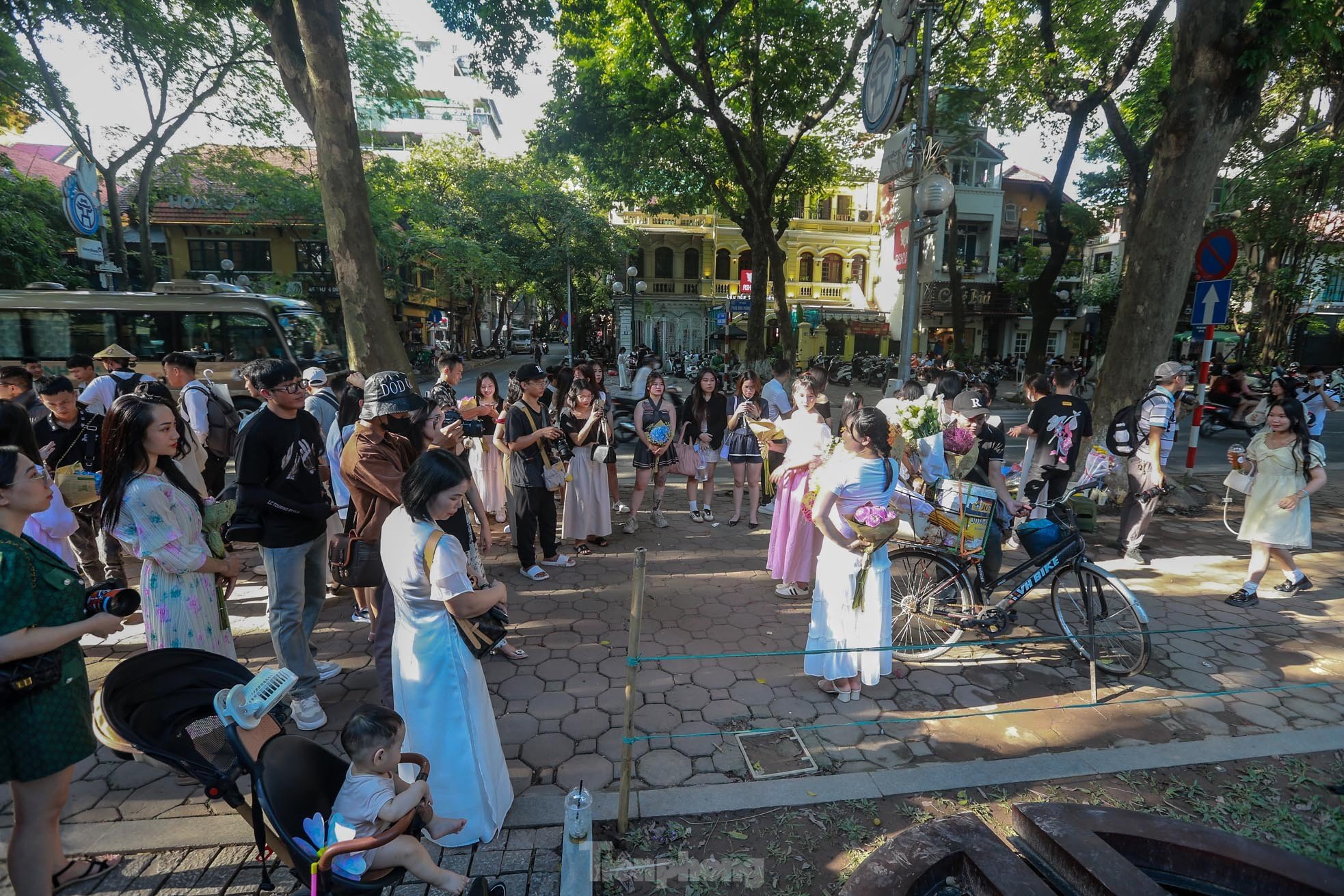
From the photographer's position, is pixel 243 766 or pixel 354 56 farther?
pixel 354 56

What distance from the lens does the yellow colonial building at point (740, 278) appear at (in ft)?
105

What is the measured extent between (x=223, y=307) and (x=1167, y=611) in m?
16.2

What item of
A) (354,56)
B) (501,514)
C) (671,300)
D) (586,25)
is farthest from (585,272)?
(501,514)

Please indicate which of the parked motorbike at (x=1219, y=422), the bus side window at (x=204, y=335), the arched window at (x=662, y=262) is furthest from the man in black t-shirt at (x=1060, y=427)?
the arched window at (x=662, y=262)

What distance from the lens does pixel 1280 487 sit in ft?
16.4

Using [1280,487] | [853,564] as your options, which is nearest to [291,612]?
[853,564]

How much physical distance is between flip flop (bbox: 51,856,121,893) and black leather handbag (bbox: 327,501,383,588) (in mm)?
1347

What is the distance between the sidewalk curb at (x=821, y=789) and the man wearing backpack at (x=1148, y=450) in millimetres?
2588

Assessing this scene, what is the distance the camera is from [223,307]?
1324 cm

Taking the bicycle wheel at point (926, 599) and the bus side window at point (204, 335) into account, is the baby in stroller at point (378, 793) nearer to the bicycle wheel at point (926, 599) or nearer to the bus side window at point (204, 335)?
the bicycle wheel at point (926, 599)

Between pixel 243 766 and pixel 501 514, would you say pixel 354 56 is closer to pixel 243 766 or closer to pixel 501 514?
pixel 501 514

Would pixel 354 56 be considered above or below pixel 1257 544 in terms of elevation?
above

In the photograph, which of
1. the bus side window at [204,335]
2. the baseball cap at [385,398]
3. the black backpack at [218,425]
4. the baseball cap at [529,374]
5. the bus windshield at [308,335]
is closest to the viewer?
the baseball cap at [385,398]

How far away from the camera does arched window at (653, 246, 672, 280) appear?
33688 mm
